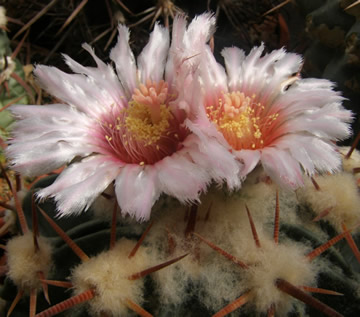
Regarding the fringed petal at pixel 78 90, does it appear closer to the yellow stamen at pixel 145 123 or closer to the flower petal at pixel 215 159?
the yellow stamen at pixel 145 123

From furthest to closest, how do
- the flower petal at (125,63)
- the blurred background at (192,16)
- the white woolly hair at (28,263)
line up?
the blurred background at (192,16) < the flower petal at (125,63) < the white woolly hair at (28,263)

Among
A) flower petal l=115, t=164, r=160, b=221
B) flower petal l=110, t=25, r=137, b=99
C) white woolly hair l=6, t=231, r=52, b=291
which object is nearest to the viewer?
flower petal l=115, t=164, r=160, b=221

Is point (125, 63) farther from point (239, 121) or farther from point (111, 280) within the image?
point (111, 280)

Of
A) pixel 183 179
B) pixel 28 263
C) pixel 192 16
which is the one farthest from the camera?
pixel 192 16

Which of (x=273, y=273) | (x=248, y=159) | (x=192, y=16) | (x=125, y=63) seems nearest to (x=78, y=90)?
(x=125, y=63)

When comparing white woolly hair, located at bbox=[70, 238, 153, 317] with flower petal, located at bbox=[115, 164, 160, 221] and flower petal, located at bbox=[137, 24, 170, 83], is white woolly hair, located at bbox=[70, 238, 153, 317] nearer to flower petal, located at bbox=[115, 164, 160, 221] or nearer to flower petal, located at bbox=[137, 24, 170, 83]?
flower petal, located at bbox=[115, 164, 160, 221]

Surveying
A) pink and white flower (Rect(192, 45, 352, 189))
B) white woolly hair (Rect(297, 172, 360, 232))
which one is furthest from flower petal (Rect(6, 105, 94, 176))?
white woolly hair (Rect(297, 172, 360, 232))

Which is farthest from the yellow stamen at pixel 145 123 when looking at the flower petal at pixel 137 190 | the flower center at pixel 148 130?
the flower petal at pixel 137 190
